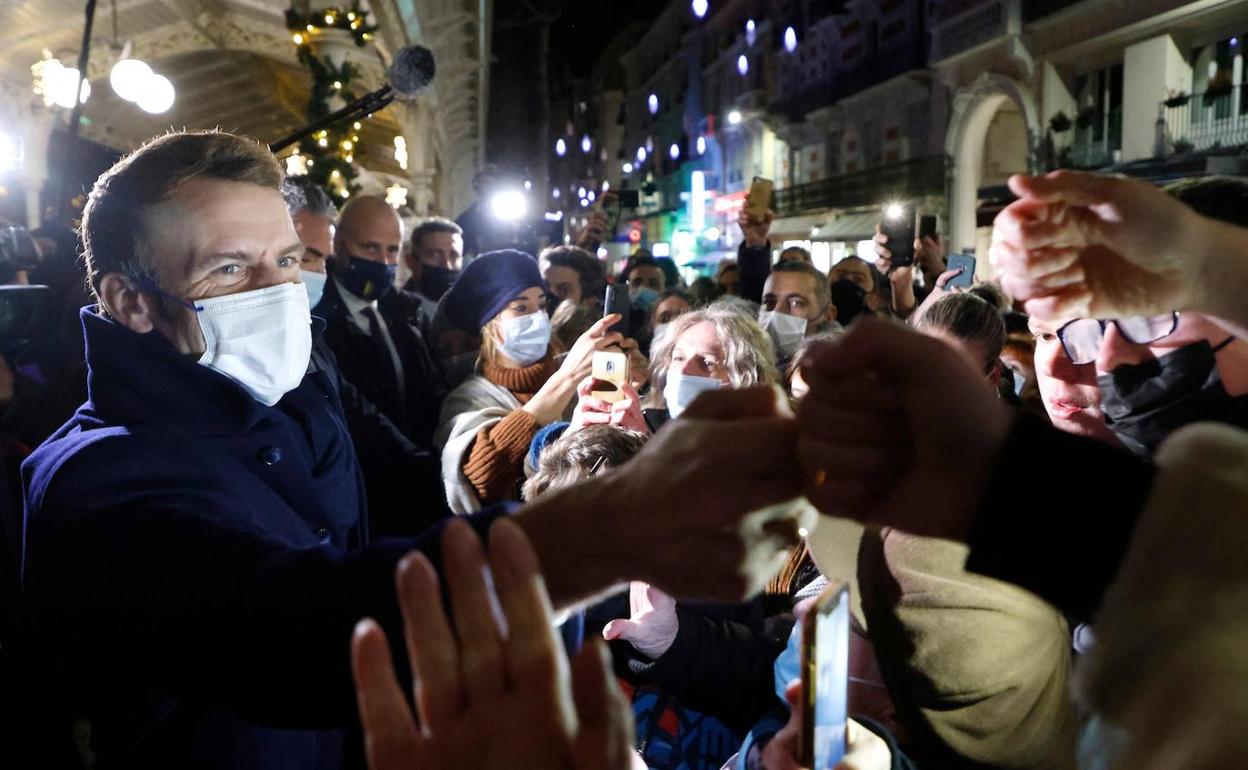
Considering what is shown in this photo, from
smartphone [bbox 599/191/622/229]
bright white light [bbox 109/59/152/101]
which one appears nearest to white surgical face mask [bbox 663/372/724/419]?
smartphone [bbox 599/191/622/229]

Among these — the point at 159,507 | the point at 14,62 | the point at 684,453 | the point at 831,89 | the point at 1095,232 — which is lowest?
the point at 159,507

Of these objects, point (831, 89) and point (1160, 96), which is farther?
point (831, 89)

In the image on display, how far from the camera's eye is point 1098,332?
222cm

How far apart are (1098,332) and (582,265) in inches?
187

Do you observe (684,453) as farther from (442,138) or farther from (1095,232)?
(442,138)

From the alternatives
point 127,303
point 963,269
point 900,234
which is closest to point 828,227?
point 900,234

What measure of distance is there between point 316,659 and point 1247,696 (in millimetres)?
1036

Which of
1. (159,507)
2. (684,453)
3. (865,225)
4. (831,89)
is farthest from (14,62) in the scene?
(831,89)

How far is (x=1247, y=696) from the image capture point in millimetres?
652

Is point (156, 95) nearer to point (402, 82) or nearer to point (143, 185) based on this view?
point (402, 82)

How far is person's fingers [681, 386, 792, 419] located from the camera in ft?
3.78

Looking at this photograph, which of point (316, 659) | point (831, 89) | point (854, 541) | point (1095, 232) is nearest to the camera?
point (316, 659)

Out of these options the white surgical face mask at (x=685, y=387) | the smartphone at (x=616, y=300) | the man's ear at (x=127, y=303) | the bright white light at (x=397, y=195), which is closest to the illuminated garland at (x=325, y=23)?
the smartphone at (x=616, y=300)

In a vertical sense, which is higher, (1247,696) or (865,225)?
(865,225)
